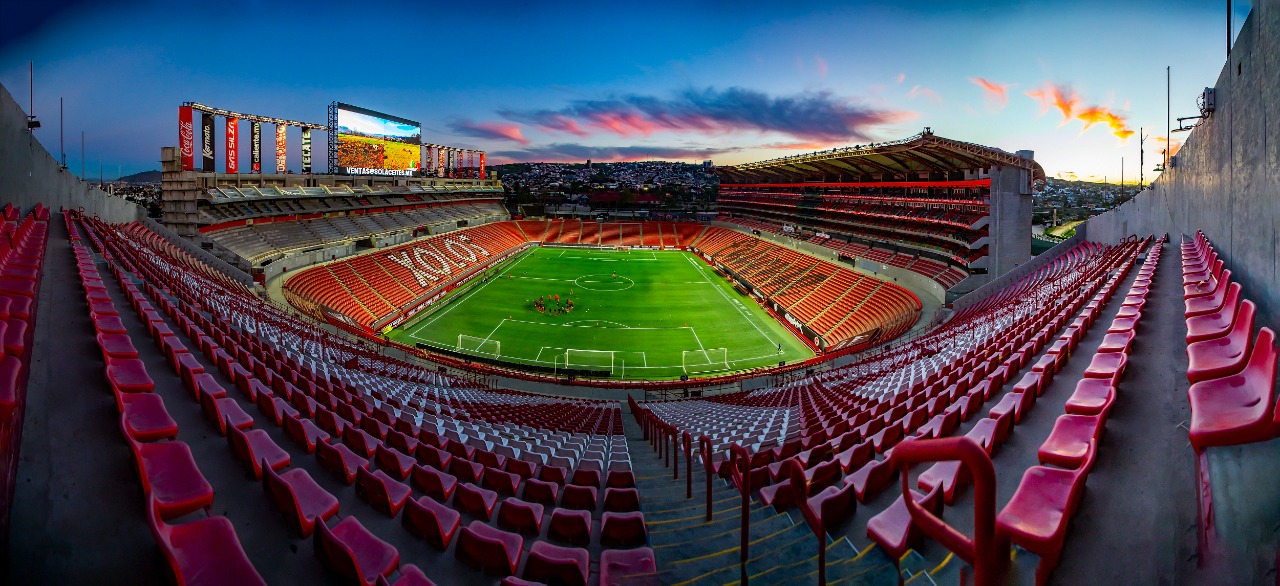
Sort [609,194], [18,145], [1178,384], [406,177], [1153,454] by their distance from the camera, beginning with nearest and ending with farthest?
[1153,454], [1178,384], [18,145], [406,177], [609,194]

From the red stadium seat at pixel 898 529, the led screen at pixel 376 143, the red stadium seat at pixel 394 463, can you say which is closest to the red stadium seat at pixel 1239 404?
the red stadium seat at pixel 898 529

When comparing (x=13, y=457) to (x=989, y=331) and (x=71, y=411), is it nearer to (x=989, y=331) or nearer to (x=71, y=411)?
(x=71, y=411)

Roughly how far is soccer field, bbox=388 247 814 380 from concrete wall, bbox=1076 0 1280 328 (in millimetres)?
19706

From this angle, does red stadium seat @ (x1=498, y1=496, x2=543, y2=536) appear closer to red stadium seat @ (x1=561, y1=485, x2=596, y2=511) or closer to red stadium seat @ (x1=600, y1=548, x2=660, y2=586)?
red stadium seat @ (x1=561, y1=485, x2=596, y2=511)

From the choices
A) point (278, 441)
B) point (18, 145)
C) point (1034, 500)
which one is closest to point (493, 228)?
point (18, 145)

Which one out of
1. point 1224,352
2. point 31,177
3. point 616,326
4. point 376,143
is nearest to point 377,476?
point 1224,352

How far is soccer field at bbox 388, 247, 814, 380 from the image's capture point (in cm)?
2997

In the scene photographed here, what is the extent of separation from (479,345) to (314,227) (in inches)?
973

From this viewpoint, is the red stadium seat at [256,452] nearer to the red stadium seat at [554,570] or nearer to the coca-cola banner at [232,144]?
the red stadium seat at [554,570]

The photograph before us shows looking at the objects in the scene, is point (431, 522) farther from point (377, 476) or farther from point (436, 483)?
point (436, 483)

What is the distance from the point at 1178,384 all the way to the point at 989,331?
1114 cm

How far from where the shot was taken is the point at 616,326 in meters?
36.4

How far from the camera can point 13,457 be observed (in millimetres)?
3760

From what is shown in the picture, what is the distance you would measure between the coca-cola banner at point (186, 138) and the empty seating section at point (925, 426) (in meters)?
34.8
